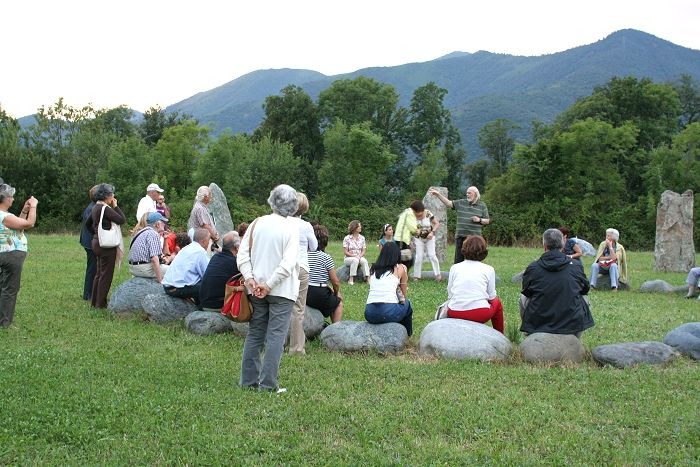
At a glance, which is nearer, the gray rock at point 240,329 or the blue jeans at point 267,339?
the blue jeans at point 267,339

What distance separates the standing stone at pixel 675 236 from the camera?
2095cm

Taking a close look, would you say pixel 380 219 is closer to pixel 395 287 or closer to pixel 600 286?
pixel 600 286

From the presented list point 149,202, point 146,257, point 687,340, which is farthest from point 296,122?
point 687,340

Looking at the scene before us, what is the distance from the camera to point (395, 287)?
8.89 m

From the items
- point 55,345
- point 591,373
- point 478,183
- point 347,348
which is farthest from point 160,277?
point 478,183

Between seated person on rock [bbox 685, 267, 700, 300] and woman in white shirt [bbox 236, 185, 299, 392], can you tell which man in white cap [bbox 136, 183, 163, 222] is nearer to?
woman in white shirt [bbox 236, 185, 299, 392]

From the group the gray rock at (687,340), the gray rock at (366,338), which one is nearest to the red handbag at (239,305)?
the gray rock at (366,338)

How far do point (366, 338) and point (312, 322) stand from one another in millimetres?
928

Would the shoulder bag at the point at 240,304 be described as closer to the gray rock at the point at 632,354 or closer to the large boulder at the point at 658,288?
the gray rock at the point at 632,354

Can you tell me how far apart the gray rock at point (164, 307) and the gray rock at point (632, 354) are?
→ 5579 mm

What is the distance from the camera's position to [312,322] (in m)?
9.31

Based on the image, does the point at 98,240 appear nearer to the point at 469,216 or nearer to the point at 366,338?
the point at 366,338

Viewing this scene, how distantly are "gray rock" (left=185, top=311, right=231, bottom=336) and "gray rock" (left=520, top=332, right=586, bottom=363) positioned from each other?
385 centimetres

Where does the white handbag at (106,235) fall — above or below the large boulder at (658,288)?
above
